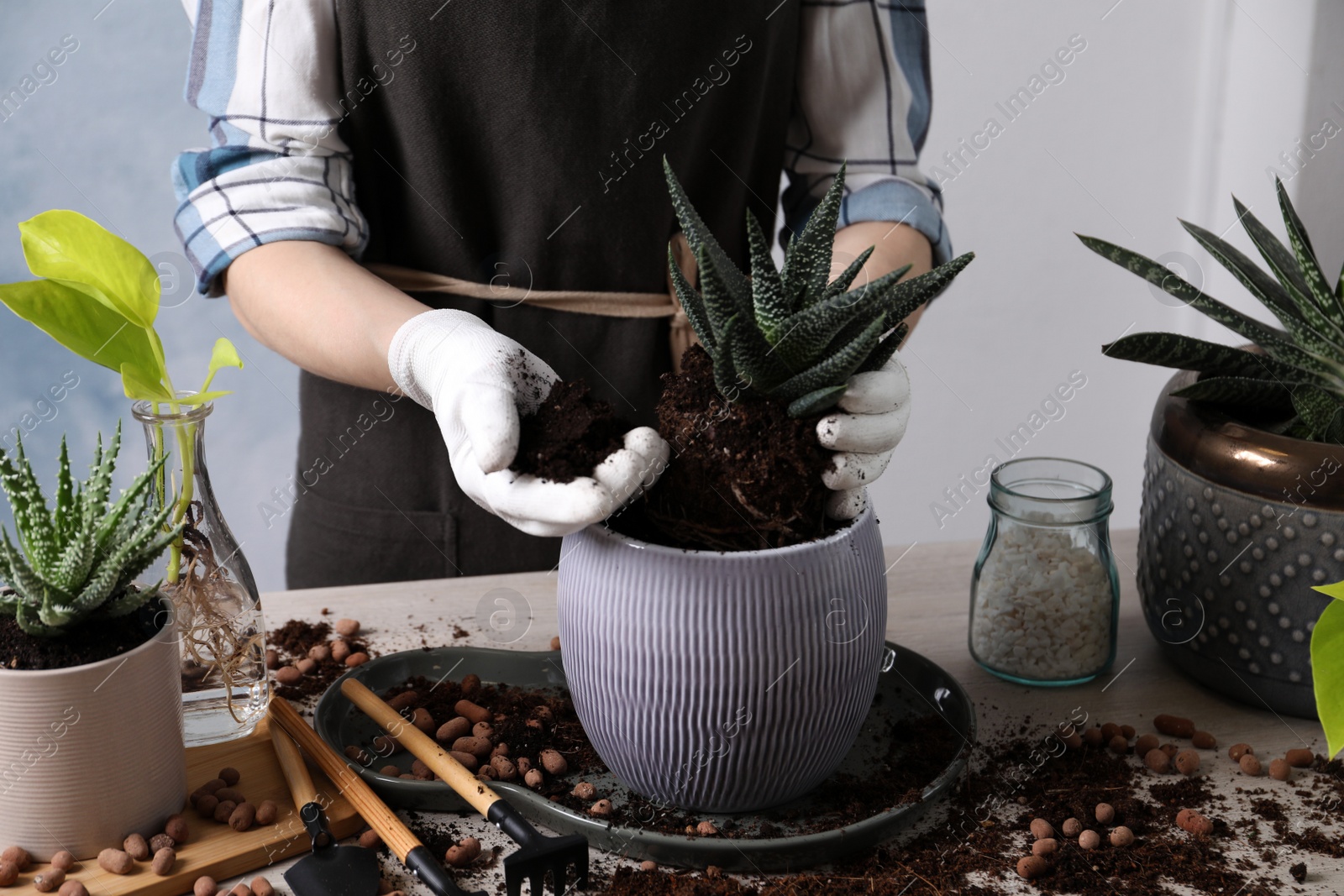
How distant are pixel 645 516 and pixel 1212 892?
1.53 feet

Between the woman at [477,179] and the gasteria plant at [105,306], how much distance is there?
0.62 feet

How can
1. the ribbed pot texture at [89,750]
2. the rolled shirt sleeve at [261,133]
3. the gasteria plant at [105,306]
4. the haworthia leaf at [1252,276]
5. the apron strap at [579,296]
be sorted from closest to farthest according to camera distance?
the ribbed pot texture at [89,750] → the gasteria plant at [105,306] → the haworthia leaf at [1252,276] → the rolled shirt sleeve at [261,133] → the apron strap at [579,296]

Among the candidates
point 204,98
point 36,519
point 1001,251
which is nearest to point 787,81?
point 204,98

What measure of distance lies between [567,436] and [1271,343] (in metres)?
0.59

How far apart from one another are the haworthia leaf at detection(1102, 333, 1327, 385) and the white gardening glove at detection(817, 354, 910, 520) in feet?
0.87

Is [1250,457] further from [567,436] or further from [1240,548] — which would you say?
[567,436]

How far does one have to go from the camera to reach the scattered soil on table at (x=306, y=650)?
0.98 m

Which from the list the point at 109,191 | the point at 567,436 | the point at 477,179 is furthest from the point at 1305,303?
the point at 109,191

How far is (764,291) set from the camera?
0.75 meters

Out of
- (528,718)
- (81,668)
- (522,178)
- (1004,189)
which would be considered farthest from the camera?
(1004,189)

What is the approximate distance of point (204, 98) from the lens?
114 centimetres

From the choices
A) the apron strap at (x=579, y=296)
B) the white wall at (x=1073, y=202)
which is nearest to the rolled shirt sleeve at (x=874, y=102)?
the apron strap at (x=579, y=296)

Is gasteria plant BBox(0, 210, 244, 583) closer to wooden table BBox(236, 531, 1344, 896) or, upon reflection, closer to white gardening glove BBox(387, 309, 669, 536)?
white gardening glove BBox(387, 309, 669, 536)

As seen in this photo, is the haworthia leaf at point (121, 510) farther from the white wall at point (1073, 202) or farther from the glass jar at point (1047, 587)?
the white wall at point (1073, 202)
